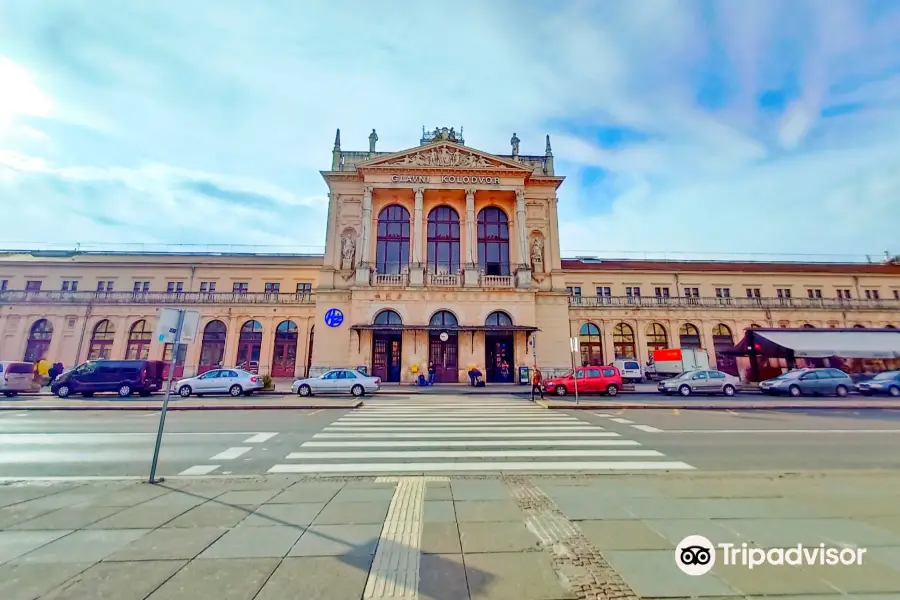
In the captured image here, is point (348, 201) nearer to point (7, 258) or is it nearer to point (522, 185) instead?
point (522, 185)

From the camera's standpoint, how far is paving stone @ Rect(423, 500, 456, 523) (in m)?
4.35

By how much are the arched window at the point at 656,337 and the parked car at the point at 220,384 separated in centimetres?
3768

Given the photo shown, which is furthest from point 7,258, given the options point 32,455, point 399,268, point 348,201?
A: point 32,455

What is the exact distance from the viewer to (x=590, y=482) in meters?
5.89

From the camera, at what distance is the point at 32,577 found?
10.2ft

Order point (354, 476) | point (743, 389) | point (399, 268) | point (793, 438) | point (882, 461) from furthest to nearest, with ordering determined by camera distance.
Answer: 1. point (399, 268)
2. point (743, 389)
3. point (793, 438)
4. point (882, 461)
5. point (354, 476)

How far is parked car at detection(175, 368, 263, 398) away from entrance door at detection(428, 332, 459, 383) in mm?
13117

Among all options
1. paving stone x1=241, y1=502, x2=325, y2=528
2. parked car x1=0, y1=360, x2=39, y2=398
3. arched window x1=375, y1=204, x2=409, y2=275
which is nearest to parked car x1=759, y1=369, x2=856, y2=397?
arched window x1=375, y1=204, x2=409, y2=275

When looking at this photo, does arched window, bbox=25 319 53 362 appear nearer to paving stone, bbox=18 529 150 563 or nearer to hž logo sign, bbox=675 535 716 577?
paving stone, bbox=18 529 150 563

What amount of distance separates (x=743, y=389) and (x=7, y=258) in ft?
243

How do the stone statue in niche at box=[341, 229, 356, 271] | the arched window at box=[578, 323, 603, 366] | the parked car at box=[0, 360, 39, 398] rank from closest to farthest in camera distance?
the parked car at box=[0, 360, 39, 398] → the stone statue in niche at box=[341, 229, 356, 271] → the arched window at box=[578, 323, 603, 366]

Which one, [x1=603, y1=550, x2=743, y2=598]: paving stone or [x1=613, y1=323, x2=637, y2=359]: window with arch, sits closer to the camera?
[x1=603, y1=550, x2=743, y2=598]: paving stone

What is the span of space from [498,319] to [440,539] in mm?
27098

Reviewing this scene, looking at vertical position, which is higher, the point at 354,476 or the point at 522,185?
the point at 522,185
